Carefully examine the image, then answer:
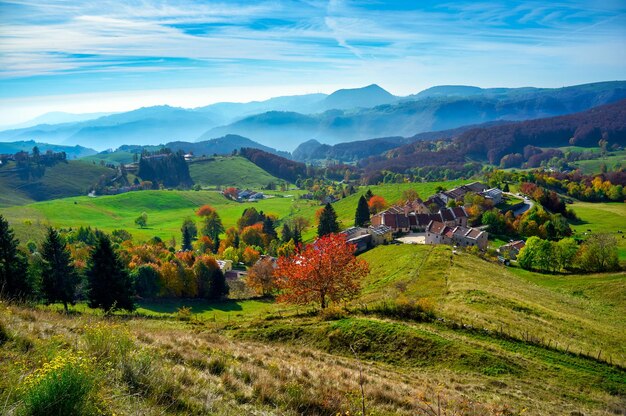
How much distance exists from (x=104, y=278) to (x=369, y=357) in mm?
27831

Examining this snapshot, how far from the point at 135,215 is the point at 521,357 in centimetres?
15894

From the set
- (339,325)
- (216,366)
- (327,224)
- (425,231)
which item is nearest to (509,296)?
(339,325)

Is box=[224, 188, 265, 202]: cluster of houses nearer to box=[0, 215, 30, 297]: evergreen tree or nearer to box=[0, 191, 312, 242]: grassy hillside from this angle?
box=[0, 191, 312, 242]: grassy hillside

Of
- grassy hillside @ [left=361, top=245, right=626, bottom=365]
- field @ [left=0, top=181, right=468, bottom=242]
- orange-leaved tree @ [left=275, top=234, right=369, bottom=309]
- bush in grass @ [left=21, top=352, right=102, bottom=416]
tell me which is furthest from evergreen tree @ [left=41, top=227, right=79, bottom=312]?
field @ [left=0, top=181, right=468, bottom=242]

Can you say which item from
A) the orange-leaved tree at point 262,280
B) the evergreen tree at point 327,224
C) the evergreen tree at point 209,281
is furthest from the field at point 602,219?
the evergreen tree at point 209,281

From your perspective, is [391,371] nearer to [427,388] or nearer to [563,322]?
[427,388]

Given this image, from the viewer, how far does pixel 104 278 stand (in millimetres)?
36688

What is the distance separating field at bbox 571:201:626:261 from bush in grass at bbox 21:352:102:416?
8283cm

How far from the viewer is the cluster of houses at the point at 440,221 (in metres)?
71.9

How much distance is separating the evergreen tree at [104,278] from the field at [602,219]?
7735 cm

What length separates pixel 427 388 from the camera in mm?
15477

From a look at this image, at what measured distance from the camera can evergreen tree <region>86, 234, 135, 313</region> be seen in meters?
36.5

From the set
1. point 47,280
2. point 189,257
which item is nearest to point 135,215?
point 189,257

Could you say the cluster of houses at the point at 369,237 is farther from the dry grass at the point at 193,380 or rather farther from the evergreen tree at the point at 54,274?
the dry grass at the point at 193,380
